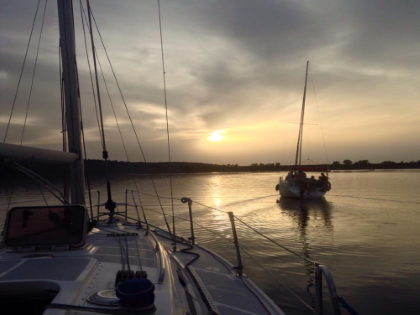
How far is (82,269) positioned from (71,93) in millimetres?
3488

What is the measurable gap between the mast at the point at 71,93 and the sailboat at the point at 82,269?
0.05 feet

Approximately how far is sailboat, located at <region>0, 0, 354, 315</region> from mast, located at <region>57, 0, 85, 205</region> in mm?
15

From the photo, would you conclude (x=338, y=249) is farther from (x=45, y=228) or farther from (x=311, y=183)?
(x=311, y=183)

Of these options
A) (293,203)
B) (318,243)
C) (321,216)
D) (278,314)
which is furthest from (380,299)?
(293,203)

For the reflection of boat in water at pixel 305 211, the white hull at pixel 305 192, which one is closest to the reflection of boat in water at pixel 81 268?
the reflection of boat in water at pixel 305 211

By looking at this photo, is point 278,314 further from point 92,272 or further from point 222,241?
point 222,241

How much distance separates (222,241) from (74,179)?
663cm

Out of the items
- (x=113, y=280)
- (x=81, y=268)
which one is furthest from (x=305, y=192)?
(x=81, y=268)

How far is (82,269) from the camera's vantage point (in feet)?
10.5

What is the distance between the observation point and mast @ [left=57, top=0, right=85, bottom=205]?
562 cm

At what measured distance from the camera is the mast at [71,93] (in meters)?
5.62

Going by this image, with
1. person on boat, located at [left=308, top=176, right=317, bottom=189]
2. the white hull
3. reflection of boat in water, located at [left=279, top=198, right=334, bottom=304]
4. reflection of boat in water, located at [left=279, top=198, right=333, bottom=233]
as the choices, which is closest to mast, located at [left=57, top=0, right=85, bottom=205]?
reflection of boat in water, located at [left=279, top=198, right=334, bottom=304]

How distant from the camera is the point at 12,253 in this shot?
3.90m

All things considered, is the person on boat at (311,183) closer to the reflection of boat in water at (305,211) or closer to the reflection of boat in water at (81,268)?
the reflection of boat in water at (305,211)
